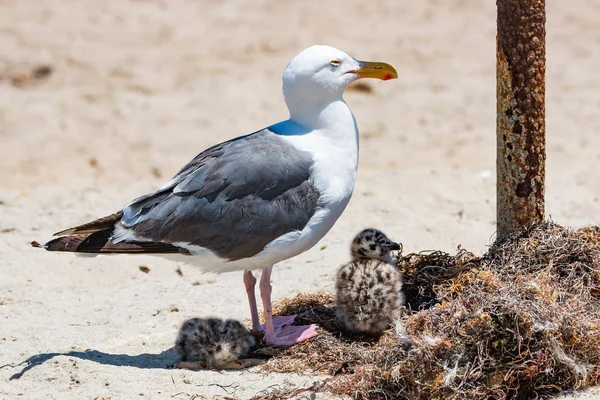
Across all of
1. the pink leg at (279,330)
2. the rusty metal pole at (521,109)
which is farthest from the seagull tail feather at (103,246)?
the rusty metal pole at (521,109)

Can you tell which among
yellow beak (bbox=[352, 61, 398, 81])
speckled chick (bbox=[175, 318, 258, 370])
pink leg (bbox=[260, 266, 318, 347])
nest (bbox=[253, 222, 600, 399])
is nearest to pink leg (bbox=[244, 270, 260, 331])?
pink leg (bbox=[260, 266, 318, 347])

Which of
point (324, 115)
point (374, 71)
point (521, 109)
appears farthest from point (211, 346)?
point (521, 109)

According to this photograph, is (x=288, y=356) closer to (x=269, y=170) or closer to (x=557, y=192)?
(x=269, y=170)

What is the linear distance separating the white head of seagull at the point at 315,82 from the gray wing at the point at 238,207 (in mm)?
374

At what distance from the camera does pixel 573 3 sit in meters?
14.5

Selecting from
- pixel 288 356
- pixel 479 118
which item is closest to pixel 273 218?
pixel 288 356

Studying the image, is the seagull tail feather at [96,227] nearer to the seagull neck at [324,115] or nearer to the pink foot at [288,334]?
the pink foot at [288,334]

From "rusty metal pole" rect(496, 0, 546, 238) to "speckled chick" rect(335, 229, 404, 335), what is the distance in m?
0.81

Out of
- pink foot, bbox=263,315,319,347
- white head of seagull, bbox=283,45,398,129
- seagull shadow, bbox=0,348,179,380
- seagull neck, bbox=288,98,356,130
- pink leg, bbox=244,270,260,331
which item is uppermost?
white head of seagull, bbox=283,45,398,129

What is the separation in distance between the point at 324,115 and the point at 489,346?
1.89 m

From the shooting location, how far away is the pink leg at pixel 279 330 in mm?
5738

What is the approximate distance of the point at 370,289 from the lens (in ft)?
18.4

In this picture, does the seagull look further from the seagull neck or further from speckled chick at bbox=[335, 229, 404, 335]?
speckled chick at bbox=[335, 229, 404, 335]

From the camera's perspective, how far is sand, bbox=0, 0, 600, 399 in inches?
240
